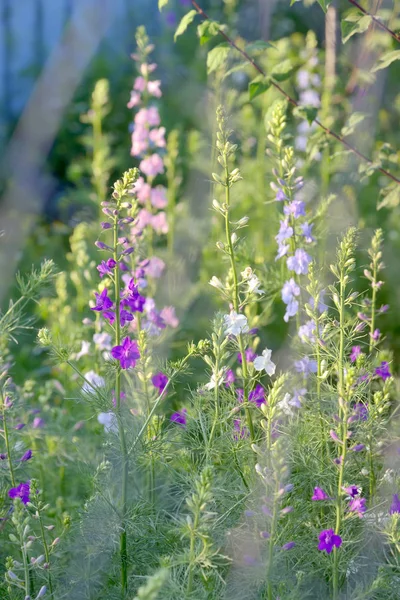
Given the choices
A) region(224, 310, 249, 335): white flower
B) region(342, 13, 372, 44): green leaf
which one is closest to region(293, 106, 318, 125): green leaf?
region(342, 13, 372, 44): green leaf

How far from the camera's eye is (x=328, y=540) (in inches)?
66.4

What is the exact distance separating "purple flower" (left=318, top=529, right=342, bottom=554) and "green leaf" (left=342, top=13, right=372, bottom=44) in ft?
4.05

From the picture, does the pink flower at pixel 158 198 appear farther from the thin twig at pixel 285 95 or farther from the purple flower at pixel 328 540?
the purple flower at pixel 328 540

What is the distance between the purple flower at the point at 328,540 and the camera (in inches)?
65.8

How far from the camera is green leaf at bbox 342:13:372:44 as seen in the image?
216 centimetres

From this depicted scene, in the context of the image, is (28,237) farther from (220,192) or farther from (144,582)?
(144,582)

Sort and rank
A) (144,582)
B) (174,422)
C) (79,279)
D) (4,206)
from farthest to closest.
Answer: (4,206), (79,279), (174,422), (144,582)

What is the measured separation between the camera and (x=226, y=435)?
74.7 inches

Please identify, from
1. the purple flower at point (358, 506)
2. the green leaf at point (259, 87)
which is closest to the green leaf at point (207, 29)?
the green leaf at point (259, 87)

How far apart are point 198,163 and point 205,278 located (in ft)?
1.97

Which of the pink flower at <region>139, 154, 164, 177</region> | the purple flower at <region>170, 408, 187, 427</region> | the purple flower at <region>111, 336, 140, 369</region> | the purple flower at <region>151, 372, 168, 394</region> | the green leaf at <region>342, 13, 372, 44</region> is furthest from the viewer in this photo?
the pink flower at <region>139, 154, 164, 177</region>

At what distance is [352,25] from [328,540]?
1338 millimetres

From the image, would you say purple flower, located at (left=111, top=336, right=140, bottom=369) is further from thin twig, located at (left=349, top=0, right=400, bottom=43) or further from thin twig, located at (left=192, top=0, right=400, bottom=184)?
thin twig, located at (left=349, top=0, right=400, bottom=43)

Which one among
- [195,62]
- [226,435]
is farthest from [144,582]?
[195,62]
